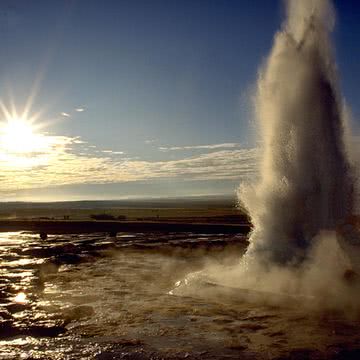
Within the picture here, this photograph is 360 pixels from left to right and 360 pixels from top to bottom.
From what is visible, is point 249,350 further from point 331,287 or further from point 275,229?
point 275,229

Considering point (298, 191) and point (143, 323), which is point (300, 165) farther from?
point (143, 323)

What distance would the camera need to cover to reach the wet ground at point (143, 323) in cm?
873

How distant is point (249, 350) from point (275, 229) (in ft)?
32.0

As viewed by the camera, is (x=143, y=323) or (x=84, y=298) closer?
(x=143, y=323)

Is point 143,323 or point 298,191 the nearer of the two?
point 143,323

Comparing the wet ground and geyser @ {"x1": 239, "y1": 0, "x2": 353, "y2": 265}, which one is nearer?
the wet ground

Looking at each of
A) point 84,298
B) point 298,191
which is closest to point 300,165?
point 298,191

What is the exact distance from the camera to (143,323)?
1078 centimetres

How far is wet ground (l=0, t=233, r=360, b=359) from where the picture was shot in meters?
8.73

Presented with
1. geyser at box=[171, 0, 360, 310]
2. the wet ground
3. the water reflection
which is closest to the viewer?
the wet ground

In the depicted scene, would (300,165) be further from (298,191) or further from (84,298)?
(84,298)

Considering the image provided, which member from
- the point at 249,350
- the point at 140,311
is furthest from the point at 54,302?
the point at 249,350

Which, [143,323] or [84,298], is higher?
Answer: [84,298]

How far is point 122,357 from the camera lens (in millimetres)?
8398
